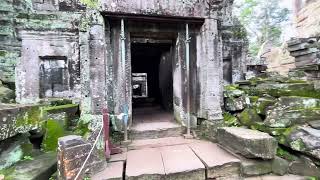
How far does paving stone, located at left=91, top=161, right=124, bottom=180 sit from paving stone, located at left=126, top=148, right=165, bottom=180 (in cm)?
12

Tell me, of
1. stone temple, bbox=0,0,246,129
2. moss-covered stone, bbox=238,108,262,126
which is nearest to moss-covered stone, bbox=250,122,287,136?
moss-covered stone, bbox=238,108,262,126

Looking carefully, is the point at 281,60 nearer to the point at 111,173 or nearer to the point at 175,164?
the point at 175,164

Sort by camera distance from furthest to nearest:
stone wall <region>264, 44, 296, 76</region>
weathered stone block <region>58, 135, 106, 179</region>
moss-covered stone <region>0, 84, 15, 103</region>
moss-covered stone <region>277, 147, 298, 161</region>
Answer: stone wall <region>264, 44, 296, 76</region>
moss-covered stone <region>0, 84, 15, 103</region>
moss-covered stone <region>277, 147, 298, 161</region>
weathered stone block <region>58, 135, 106, 179</region>

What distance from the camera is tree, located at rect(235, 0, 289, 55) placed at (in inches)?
1200

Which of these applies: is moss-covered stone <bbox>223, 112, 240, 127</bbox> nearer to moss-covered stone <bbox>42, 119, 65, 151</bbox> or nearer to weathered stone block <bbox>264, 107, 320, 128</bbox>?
weathered stone block <bbox>264, 107, 320, 128</bbox>

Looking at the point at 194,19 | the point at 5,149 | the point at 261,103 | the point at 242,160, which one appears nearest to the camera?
the point at 5,149

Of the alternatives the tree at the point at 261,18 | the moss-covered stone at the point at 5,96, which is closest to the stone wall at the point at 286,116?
the moss-covered stone at the point at 5,96

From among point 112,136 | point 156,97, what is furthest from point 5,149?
point 156,97

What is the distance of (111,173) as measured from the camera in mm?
3395

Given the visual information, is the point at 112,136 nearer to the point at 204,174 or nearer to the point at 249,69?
the point at 204,174

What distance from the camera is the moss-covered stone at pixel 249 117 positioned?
4875mm

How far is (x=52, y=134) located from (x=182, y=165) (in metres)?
2.68

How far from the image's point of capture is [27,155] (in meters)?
3.61

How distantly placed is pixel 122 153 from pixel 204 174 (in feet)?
5.59
